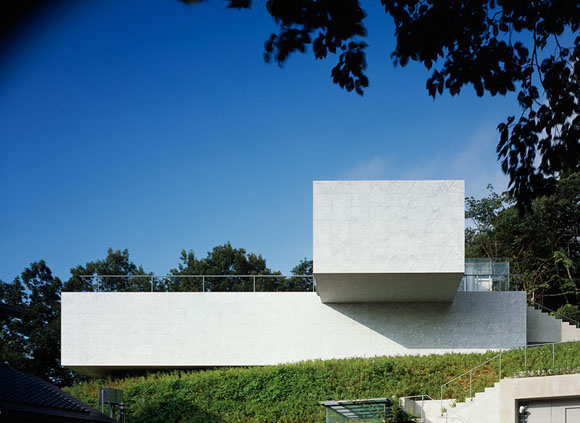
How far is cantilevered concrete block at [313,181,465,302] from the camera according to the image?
19.0 meters

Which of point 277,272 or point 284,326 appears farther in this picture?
point 277,272

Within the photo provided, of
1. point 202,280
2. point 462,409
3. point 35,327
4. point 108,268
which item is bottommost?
point 462,409

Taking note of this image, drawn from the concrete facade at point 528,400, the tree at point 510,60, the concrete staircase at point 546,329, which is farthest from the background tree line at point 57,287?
the tree at point 510,60

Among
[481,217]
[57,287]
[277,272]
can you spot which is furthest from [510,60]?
[57,287]

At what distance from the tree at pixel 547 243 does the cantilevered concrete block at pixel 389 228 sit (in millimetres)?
16272

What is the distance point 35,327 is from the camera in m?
41.1

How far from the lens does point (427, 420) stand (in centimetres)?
1861

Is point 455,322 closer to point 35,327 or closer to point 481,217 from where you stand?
point 481,217

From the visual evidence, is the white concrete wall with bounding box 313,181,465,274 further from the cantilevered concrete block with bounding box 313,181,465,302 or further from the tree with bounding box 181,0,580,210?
the tree with bounding box 181,0,580,210

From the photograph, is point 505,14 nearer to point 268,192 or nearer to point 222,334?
point 222,334

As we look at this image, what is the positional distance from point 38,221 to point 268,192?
23.9 m

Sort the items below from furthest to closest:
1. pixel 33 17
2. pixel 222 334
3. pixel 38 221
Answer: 1. pixel 38 221
2. pixel 222 334
3. pixel 33 17

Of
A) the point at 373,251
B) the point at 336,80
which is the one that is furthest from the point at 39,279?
the point at 336,80

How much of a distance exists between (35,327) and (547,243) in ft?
108
